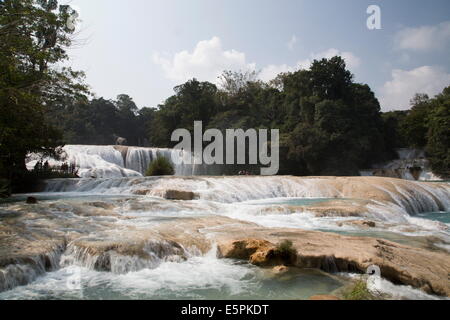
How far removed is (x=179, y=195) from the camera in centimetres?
1111

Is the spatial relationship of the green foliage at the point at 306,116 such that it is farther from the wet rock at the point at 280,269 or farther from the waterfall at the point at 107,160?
the wet rock at the point at 280,269

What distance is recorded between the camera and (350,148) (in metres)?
29.9

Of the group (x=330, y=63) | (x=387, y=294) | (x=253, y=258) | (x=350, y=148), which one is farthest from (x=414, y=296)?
(x=330, y=63)

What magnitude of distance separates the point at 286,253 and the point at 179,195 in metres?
6.87

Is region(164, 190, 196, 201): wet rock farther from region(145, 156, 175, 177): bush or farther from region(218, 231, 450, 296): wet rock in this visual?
region(145, 156, 175, 177): bush

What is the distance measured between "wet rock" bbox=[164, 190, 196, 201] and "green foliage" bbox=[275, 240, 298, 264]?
6.68 meters

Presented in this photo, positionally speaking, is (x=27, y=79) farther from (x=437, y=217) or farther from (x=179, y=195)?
(x=437, y=217)

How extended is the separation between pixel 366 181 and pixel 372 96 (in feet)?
81.7

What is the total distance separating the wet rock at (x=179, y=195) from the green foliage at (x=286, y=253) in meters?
6.68

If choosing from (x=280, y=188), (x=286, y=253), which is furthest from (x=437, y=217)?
(x=286, y=253)

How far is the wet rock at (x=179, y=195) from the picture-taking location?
36.3ft

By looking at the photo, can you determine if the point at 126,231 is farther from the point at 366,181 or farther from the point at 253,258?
the point at 366,181

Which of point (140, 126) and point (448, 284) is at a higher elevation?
point (140, 126)

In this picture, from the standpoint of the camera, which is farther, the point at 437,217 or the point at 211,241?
the point at 437,217
